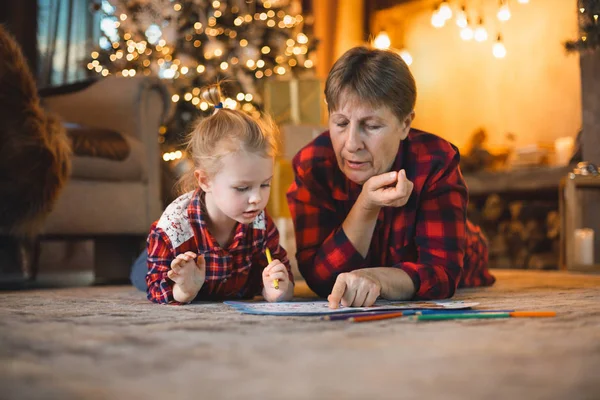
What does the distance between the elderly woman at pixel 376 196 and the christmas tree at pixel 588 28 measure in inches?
53.7

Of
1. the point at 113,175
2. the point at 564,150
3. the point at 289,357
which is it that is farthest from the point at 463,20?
the point at 289,357

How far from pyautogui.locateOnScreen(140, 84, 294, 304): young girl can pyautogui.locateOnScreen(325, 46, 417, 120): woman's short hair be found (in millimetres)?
173

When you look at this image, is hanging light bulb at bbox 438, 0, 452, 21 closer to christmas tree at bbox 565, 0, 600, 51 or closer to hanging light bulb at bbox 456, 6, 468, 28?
hanging light bulb at bbox 456, 6, 468, 28

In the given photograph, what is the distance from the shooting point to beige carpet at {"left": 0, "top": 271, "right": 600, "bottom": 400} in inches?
23.0

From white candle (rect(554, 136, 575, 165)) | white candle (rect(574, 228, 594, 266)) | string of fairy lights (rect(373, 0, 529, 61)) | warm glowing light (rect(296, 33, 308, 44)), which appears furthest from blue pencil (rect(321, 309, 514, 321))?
warm glowing light (rect(296, 33, 308, 44))

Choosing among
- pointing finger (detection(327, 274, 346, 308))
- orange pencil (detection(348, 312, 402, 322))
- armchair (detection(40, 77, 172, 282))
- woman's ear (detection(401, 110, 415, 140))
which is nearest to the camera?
orange pencil (detection(348, 312, 402, 322))

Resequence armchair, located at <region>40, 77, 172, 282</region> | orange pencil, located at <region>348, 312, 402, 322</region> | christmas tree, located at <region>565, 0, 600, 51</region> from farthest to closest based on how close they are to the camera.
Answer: christmas tree, located at <region>565, 0, 600, 51</region> → armchair, located at <region>40, 77, 172, 282</region> → orange pencil, located at <region>348, 312, 402, 322</region>

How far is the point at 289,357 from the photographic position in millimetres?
729

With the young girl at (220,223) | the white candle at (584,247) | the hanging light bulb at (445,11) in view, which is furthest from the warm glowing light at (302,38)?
the young girl at (220,223)

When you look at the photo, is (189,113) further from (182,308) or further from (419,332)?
(419,332)

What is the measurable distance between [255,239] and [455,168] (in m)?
0.44

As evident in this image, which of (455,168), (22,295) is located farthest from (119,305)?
(455,168)

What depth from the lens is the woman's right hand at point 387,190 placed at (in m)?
1.18

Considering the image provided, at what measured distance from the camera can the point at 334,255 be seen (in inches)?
54.0
